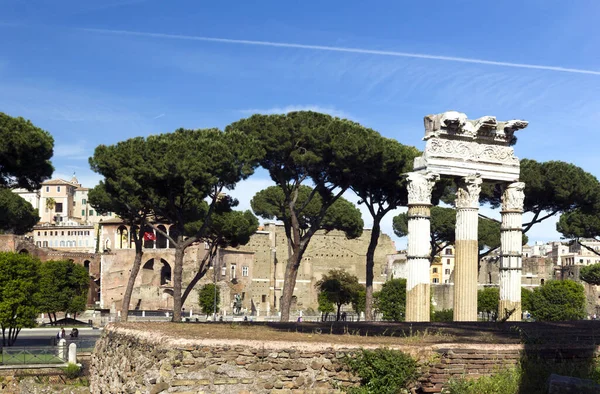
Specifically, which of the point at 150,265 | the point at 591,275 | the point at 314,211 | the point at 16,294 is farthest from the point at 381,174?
the point at 591,275

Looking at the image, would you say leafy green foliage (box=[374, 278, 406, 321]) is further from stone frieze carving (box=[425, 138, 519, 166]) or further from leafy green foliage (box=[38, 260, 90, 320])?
stone frieze carving (box=[425, 138, 519, 166])

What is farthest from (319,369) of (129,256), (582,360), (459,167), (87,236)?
(87,236)

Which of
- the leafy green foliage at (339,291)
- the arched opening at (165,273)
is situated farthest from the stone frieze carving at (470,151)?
the arched opening at (165,273)

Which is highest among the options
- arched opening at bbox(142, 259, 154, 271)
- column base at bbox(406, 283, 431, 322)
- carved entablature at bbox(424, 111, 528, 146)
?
carved entablature at bbox(424, 111, 528, 146)

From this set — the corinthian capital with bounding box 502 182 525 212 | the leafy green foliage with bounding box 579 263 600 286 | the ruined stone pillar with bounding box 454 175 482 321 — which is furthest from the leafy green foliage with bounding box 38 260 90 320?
the leafy green foliage with bounding box 579 263 600 286

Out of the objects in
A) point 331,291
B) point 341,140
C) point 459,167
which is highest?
point 341,140

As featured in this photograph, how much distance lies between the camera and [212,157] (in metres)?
27.1

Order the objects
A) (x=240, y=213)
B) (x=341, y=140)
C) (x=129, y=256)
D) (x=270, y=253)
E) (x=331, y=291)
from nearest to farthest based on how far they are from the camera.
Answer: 1. (x=341, y=140)
2. (x=240, y=213)
3. (x=331, y=291)
4. (x=129, y=256)
5. (x=270, y=253)

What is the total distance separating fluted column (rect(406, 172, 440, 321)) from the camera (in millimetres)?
19109

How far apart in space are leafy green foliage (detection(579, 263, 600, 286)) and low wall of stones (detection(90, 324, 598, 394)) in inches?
2462

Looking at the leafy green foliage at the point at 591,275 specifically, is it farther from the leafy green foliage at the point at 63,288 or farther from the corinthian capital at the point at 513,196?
the corinthian capital at the point at 513,196

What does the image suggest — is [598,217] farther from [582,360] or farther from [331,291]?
[582,360]

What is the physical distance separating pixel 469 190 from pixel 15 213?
4381cm

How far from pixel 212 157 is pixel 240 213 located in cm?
1181
